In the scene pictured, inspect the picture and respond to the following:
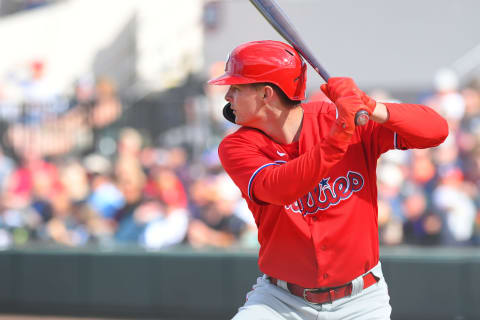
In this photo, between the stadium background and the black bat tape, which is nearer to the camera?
the black bat tape

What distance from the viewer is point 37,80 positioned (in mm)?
11172

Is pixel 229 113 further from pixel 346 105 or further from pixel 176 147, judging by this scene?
pixel 176 147

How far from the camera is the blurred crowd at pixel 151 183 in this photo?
680 centimetres

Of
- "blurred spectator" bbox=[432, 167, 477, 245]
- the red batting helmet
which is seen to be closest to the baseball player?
the red batting helmet

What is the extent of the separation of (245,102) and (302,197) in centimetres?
42

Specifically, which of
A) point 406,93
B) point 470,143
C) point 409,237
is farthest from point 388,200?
point 406,93

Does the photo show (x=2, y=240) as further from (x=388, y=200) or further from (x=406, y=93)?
(x=406, y=93)

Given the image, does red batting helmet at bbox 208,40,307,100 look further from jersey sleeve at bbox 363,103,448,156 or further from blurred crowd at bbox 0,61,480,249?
blurred crowd at bbox 0,61,480,249

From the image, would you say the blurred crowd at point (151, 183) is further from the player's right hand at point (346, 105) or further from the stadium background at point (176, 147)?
the player's right hand at point (346, 105)

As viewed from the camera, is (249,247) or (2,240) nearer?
(249,247)

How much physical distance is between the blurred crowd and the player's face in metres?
3.92

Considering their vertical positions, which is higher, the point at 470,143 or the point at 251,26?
the point at 251,26

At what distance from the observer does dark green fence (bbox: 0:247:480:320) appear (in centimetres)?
623

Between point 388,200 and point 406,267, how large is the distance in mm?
760
